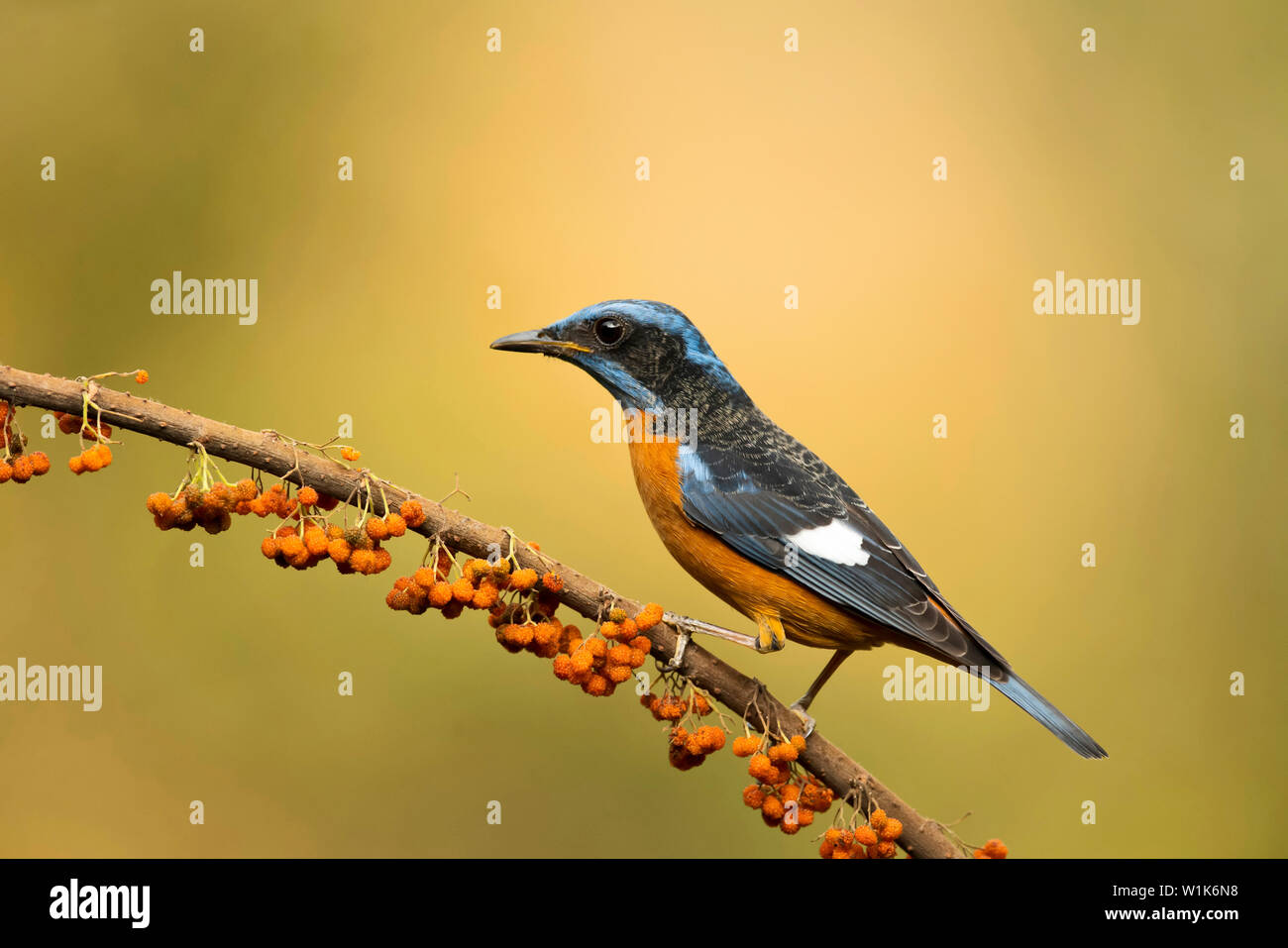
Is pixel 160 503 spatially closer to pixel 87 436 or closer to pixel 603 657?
pixel 87 436

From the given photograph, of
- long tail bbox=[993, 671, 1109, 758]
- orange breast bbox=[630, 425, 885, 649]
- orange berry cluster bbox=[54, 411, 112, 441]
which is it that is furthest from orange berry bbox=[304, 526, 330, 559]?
long tail bbox=[993, 671, 1109, 758]

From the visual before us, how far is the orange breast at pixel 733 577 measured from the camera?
8.39 ft

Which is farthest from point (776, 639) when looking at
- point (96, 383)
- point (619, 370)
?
point (96, 383)

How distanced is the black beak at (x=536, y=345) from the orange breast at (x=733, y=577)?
0.31m

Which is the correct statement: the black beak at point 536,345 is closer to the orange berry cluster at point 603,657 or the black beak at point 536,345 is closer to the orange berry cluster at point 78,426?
the orange berry cluster at point 603,657

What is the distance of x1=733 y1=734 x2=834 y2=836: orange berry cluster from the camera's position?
1.99 m

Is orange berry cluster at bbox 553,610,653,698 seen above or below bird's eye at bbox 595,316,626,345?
below

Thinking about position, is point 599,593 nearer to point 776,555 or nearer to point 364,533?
point 364,533

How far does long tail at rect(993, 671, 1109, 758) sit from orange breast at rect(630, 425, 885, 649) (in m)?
0.33

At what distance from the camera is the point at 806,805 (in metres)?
2.03

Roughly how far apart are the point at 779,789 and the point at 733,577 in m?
0.68

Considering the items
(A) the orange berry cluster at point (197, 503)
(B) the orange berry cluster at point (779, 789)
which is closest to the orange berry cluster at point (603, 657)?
(B) the orange berry cluster at point (779, 789)

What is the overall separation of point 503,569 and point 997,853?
113cm

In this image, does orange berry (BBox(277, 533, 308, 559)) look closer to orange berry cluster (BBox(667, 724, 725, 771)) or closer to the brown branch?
the brown branch
